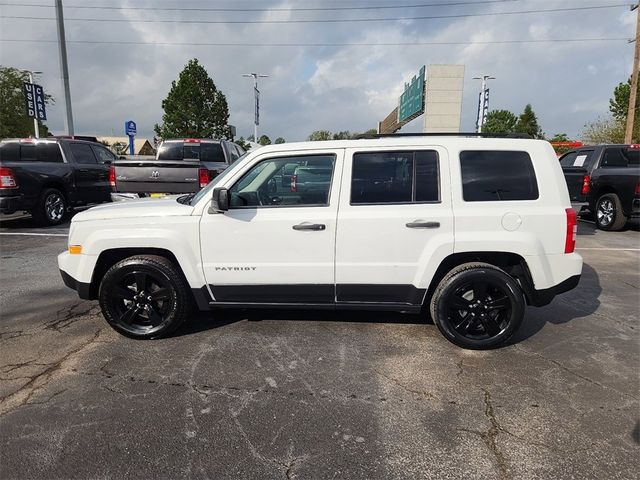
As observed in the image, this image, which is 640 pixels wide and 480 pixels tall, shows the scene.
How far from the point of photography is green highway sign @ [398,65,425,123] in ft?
128

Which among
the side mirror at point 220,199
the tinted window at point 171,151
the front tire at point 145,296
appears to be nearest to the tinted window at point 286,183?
the side mirror at point 220,199

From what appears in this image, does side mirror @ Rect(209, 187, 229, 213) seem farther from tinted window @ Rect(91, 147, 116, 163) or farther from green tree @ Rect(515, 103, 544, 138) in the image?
green tree @ Rect(515, 103, 544, 138)

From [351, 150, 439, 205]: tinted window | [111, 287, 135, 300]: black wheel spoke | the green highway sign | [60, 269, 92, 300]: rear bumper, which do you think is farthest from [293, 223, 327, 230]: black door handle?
the green highway sign

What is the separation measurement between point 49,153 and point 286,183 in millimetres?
8425

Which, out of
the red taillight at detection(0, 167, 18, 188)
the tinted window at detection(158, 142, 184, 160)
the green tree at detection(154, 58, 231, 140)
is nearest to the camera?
the red taillight at detection(0, 167, 18, 188)

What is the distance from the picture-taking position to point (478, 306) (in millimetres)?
3645

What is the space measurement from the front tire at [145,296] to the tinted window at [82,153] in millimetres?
7728

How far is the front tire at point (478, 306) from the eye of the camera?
3.55 metres

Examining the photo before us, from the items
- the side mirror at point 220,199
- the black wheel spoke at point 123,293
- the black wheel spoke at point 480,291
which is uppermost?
the side mirror at point 220,199

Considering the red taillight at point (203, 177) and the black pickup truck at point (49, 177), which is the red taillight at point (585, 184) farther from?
the black pickup truck at point (49, 177)

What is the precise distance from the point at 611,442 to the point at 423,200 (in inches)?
80.8

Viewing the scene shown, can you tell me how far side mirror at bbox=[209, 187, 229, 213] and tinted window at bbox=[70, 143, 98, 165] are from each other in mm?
8298

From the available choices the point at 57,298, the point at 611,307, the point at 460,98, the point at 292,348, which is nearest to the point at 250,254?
the point at 292,348

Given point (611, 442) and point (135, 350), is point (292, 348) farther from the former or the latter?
point (611, 442)
